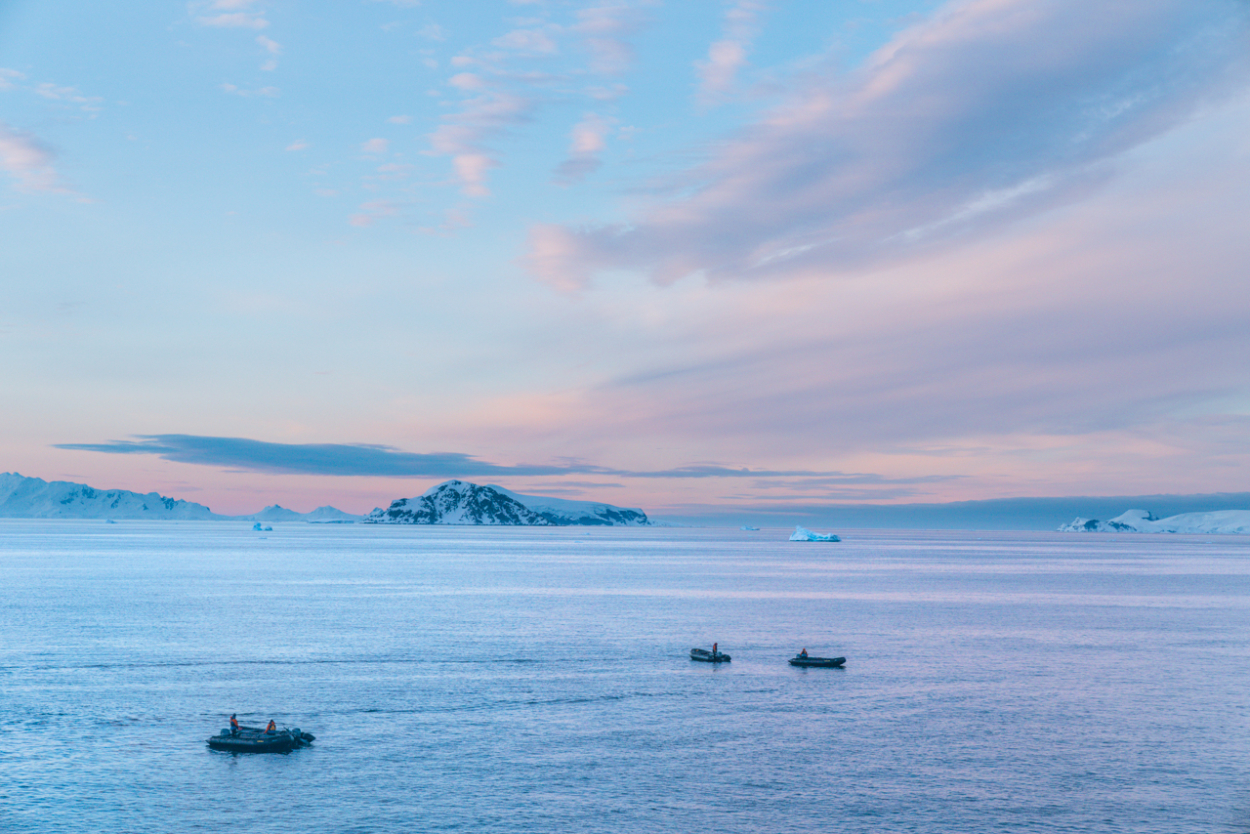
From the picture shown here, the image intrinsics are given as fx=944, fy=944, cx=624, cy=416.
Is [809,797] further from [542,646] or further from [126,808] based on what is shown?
[542,646]

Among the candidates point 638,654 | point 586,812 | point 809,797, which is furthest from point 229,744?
point 638,654

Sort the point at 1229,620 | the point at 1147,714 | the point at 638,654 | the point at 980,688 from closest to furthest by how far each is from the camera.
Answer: the point at 1147,714, the point at 980,688, the point at 638,654, the point at 1229,620

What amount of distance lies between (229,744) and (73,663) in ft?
120

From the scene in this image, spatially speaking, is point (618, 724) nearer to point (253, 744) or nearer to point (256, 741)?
point (256, 741)

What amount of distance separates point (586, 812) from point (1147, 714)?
43.5m

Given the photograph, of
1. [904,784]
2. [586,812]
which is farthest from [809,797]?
[586,812]

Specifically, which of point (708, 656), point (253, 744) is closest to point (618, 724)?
point (253, 744)

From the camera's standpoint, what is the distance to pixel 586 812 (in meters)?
45.8

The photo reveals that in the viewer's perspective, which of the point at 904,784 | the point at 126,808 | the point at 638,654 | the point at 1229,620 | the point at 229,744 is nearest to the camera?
the point at 126,808

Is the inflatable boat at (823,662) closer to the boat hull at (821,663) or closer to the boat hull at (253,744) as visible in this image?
the boat hull at (821,663)

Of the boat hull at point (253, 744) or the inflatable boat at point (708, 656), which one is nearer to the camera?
the boat hull at point (253, 744)

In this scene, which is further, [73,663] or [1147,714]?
[73,663]

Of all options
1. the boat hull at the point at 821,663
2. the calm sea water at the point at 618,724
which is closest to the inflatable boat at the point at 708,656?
the calm sea water at the point at 618,724

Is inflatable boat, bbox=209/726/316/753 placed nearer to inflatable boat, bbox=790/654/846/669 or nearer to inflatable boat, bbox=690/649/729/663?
inflatable boat, bbox=690/649/729/663
